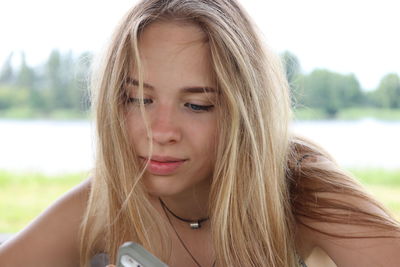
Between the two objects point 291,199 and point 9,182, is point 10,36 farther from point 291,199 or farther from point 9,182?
point 291,199

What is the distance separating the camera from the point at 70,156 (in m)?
2.21

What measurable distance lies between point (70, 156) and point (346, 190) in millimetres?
1514

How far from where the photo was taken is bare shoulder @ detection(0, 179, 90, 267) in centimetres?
102

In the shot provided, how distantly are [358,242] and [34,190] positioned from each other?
1749 mm

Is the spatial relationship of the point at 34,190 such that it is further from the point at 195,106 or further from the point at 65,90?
the point at 195,106

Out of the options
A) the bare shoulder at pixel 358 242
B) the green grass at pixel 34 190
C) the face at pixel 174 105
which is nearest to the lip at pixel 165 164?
the face at pixel 174 105

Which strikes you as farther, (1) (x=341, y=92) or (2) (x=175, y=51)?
(1) (x=341, y=92)

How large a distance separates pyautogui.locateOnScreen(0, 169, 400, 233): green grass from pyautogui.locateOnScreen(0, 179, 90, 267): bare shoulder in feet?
3.75

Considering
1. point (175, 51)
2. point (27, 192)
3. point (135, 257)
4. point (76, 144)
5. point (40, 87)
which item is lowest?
point (27, 192)

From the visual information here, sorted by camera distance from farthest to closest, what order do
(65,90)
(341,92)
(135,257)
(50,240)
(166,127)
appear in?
(65,90), (341,92), (50,240), (166,127), (135,257)

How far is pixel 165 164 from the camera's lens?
86cm

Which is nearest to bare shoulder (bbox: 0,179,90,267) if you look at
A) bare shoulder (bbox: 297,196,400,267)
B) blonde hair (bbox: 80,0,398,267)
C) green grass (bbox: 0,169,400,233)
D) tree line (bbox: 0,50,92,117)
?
blonde hair (bbox: 80,0,398,267)

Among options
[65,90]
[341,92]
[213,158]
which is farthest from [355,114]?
[213,158]

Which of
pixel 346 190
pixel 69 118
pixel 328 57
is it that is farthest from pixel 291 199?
pixel 69 118
